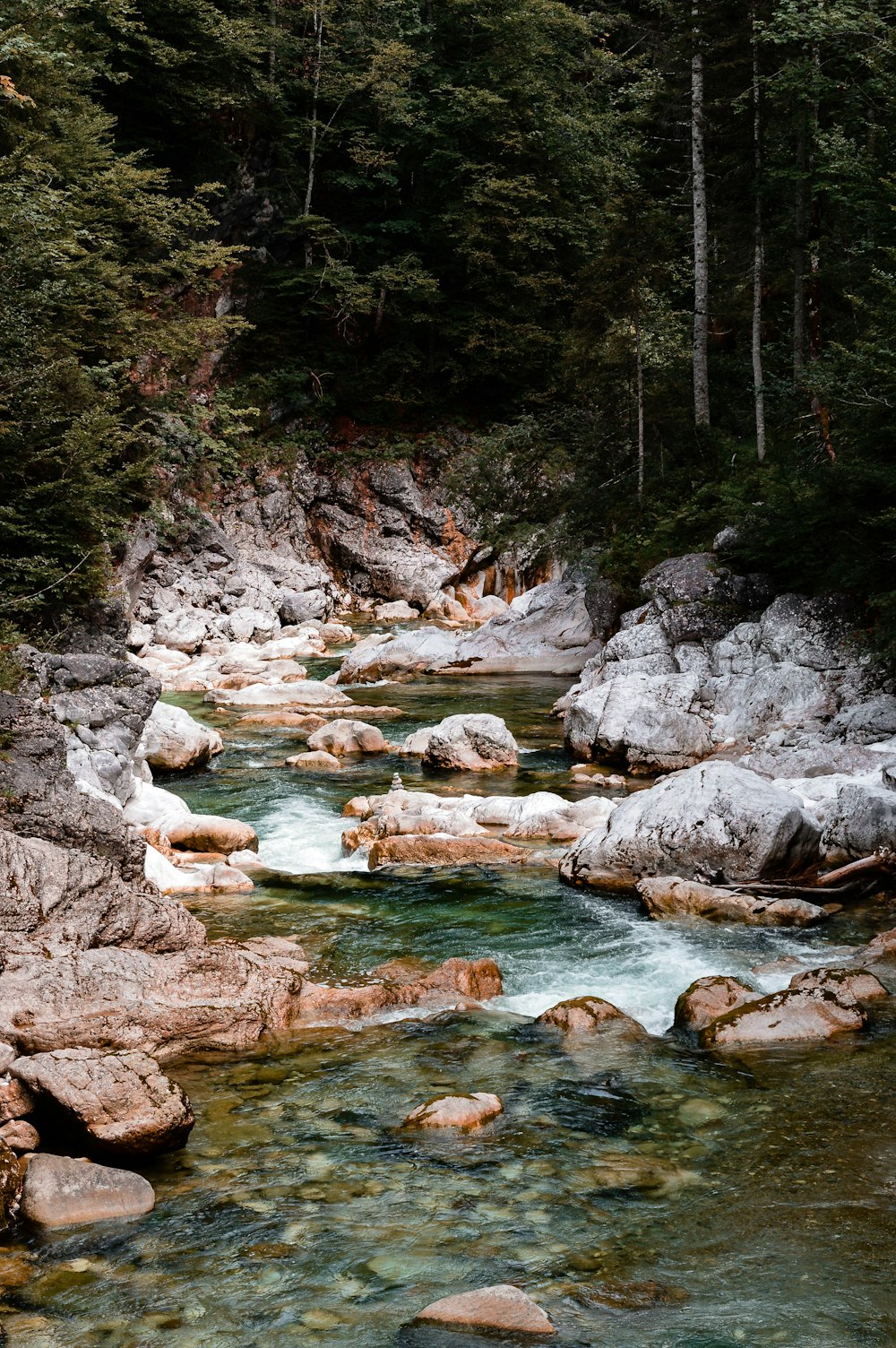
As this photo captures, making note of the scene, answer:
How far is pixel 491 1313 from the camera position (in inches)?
172

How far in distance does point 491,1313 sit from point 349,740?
1315 centimetres

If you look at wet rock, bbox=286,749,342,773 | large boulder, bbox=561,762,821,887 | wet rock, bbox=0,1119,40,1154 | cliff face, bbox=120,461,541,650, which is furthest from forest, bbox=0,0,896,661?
wet rock, bbox=0,1119,40,1154

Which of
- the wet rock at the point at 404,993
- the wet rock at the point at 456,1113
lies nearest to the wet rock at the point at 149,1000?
the wet rock at the point at 404,993

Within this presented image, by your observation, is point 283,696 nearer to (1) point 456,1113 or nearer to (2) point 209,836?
(2) point 209,836

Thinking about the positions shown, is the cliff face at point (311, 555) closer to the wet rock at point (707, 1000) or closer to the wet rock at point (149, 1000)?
the wet rock at point (149, 1000)

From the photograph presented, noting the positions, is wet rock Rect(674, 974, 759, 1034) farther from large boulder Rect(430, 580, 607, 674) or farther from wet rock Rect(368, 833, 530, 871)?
large boulder Rect(430, 580, 607, 674)

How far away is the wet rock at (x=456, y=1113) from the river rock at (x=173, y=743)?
9.98m

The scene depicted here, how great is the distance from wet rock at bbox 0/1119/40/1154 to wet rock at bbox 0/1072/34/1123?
0.06 meters

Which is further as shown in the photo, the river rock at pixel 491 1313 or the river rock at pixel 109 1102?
the river rock at pixel 109 1102

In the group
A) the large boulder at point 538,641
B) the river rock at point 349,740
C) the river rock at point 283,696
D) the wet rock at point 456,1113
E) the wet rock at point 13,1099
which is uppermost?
the large boulder at point 538,641

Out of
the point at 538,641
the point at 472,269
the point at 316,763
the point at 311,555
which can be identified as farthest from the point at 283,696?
the point at 472,269

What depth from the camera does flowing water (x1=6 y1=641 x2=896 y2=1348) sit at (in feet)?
14.8

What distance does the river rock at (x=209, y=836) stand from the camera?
11.8 metres

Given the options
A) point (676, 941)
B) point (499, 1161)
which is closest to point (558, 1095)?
point (499, 1161)
